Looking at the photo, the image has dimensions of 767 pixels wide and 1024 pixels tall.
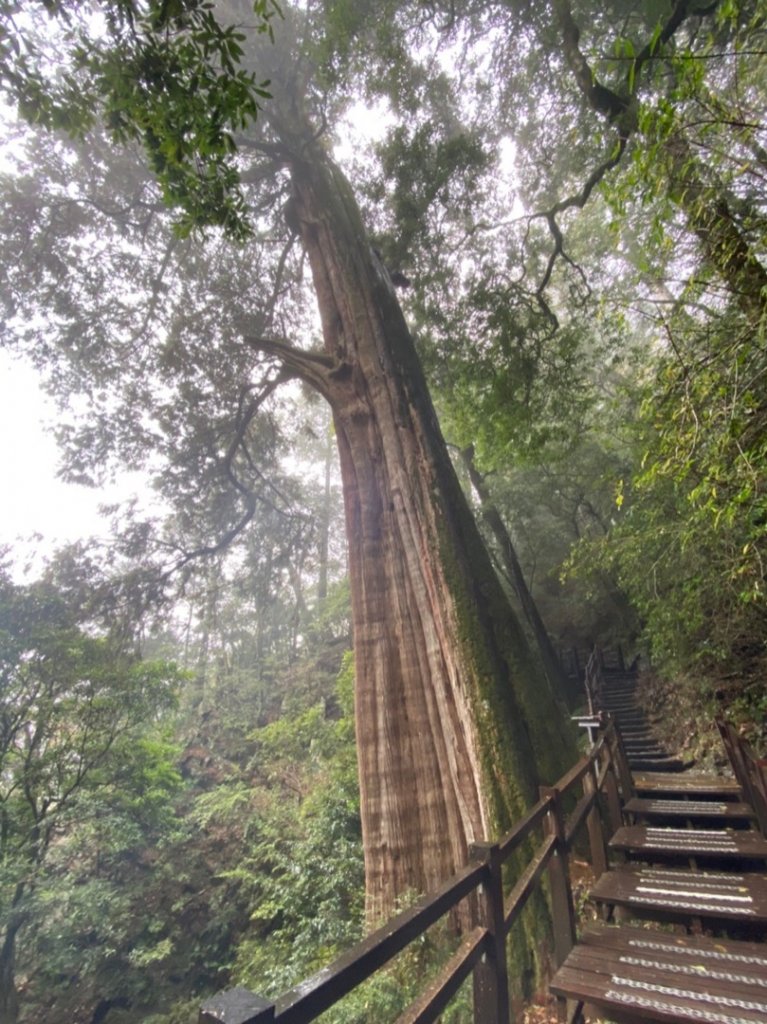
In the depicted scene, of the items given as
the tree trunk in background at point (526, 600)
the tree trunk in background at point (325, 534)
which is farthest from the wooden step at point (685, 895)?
the tree trunk in background at point (325, 534)

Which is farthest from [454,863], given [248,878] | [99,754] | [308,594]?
[308,594]

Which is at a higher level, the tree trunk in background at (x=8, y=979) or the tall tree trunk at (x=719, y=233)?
the tall tree trunk at (x=719, y=233)

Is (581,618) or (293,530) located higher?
(293,530)

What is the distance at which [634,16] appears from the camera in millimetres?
6652

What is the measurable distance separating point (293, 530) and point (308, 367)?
5.31 meters

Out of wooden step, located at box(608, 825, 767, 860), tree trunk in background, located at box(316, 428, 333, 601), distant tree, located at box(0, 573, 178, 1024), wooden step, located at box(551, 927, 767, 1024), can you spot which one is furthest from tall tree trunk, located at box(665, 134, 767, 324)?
tree trunk in background, located at box(316, 428, 333, 601)

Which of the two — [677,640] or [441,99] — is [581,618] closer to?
[677,640]

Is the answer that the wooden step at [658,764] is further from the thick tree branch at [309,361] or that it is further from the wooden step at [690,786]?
the thick tree branch at [309,361]

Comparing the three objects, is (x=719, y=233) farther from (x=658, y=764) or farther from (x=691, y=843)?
(x=658, y=764)

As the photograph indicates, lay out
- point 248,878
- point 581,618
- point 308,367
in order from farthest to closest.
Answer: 1. point 581,618
2. point 248,878
3. point 308,367

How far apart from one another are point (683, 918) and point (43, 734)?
9.09 metres

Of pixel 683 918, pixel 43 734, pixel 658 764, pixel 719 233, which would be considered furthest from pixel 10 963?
pixel 719 233

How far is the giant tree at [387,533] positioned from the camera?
4.09m

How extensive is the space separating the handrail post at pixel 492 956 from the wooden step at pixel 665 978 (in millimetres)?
477
